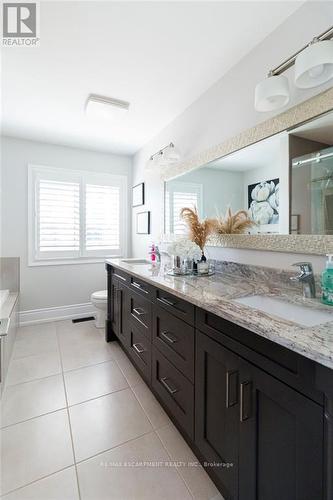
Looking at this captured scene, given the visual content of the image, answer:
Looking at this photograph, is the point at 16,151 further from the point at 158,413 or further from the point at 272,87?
the point at 158,413

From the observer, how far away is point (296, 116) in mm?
1289

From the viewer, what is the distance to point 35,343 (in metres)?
2.65

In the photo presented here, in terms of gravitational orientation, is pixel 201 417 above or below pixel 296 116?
below

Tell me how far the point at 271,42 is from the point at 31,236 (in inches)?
125

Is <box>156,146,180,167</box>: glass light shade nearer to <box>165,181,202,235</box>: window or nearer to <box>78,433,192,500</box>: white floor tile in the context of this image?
<box>165,181,202,235</box>: window

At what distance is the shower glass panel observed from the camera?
46.7 inches

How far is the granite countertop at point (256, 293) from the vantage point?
0.70 meters

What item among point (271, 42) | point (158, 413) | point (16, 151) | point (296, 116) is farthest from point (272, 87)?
point (16, 151)

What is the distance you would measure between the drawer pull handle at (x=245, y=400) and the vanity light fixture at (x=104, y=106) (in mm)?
2424

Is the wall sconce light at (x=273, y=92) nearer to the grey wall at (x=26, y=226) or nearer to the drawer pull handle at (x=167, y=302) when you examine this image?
the drawer pull handle at (x=167, y=302)

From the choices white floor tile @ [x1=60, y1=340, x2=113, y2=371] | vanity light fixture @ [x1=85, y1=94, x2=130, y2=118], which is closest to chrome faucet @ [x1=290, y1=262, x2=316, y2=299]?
white floor tile @ [x1=60, y1=340, x2=113, y2=371]

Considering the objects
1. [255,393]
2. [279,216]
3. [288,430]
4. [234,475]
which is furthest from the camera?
[279,216]

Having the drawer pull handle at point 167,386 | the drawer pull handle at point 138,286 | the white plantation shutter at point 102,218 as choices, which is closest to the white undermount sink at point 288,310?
the drawer pull handle at point 167,386

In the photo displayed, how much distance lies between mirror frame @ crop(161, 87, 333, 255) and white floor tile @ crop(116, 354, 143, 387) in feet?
4.28
